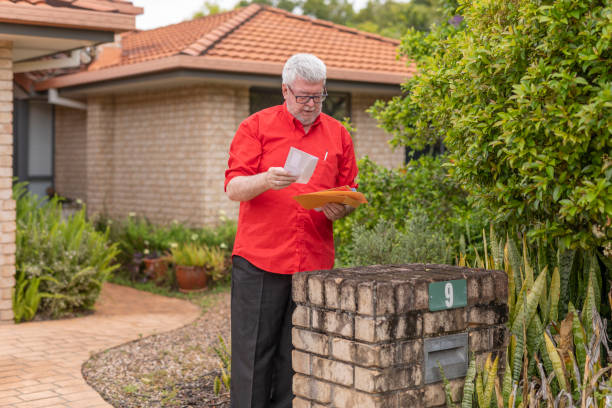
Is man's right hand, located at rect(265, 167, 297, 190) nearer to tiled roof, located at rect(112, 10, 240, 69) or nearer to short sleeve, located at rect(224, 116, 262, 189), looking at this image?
short sleeve, located at rect(224, 116, 262, 189)

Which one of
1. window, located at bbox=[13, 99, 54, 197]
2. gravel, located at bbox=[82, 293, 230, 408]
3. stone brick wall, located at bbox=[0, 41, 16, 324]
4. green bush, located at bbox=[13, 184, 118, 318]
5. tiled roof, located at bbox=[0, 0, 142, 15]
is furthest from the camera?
window, located at bbox=[13, 99, 54, 197]

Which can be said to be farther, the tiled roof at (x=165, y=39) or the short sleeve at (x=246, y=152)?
the tiled roof at (x=165, y=39)

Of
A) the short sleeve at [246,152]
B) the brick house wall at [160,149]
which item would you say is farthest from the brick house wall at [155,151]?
the short sleeve at [246,152]

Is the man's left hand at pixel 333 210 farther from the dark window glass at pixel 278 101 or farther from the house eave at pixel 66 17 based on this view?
the dark window glass at pixel 278 101

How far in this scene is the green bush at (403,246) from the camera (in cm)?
508

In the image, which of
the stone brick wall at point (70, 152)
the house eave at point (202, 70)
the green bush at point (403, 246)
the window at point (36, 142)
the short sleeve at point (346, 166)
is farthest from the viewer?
the stone brick wall at point (70, 152)

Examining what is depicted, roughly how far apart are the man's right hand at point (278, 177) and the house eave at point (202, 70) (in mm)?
7127

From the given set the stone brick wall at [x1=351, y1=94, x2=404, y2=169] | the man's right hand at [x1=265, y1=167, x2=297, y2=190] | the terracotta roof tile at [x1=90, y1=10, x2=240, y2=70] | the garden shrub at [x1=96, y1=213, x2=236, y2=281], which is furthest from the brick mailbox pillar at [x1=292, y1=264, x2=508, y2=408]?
the stone brick wall at [x1=351, y1=94, x2=404, y2=169]

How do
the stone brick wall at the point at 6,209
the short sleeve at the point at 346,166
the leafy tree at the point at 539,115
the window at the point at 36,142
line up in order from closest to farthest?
the leafy tree at the point at 539,115 → the short sleeve at the point at 346,166 → the stone brick wall at the point at 6,209 → the window at the point at 36,142

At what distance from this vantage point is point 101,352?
6324 mm

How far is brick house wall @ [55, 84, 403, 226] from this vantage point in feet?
36.9

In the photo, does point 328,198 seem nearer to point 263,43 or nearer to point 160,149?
point 263,43

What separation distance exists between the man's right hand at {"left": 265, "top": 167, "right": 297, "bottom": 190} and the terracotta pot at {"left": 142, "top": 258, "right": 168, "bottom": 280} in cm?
742

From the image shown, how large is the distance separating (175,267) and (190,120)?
2638 millimetres
